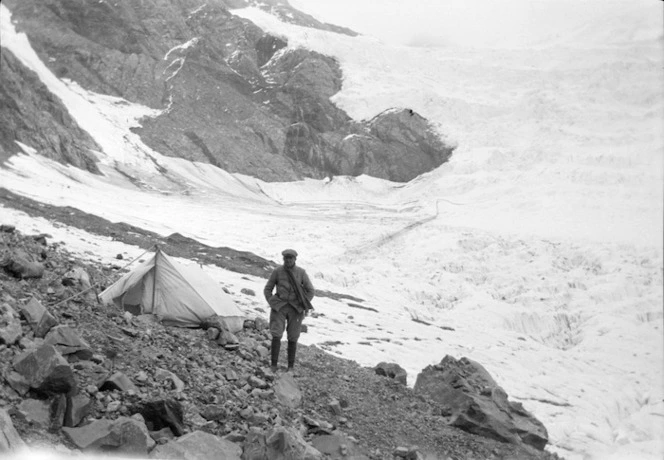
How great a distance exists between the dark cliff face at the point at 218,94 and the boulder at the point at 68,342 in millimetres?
46865

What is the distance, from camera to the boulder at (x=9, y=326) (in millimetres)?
4940

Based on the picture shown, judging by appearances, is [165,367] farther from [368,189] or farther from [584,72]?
[584,72]

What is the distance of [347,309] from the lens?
56.4 ft

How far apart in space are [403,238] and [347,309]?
17902 mm

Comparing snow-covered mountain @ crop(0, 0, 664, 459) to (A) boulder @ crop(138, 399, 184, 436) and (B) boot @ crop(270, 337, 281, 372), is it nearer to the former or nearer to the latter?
(B) boot @ crop(270, 337, 281, 372)

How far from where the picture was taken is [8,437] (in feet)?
11.7

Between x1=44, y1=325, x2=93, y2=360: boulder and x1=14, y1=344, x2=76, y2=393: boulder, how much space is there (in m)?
0.75

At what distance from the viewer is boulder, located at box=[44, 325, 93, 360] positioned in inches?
208

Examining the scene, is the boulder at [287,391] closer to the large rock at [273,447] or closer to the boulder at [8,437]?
the large rock at [273,447]

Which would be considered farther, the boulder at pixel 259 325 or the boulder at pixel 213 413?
the boulder at pixel 259 325

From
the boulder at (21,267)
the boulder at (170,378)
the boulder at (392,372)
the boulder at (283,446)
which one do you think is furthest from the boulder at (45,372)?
the boulder at (392,372)

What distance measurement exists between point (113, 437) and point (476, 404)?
513 cm

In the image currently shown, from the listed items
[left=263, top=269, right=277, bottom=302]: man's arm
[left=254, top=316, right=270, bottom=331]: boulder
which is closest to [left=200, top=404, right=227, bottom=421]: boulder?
[left=263, top=269, right=277, bottom=302]: man's arm

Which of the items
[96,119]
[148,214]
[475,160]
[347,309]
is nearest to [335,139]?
[475,160]
